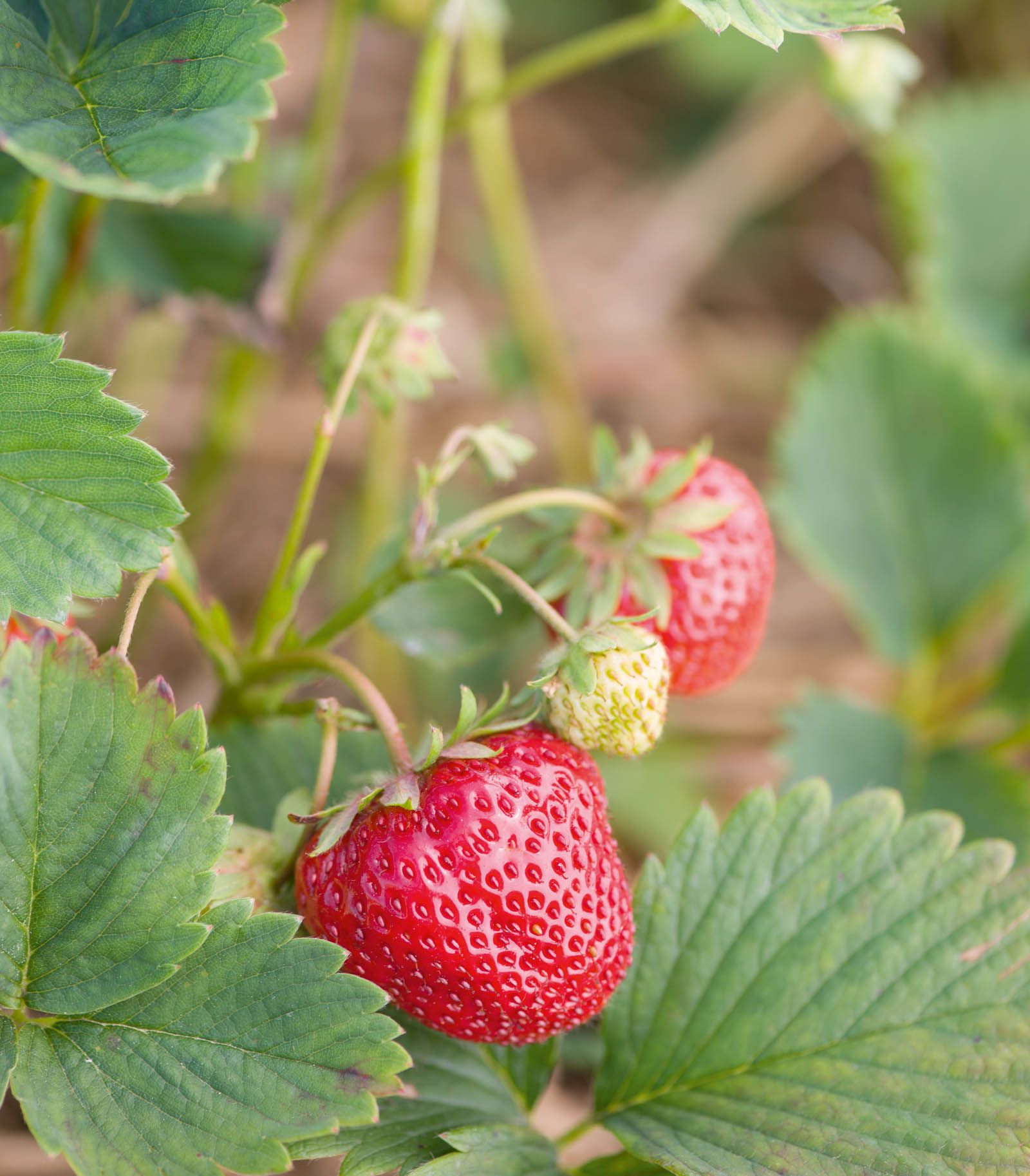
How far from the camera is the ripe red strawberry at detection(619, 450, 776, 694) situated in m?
1.07

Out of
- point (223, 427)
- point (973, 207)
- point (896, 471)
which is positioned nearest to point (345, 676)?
point (223, 427)

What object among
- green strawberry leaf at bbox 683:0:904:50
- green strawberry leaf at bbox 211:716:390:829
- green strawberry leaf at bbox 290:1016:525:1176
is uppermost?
green strawberry leaf at bbox 683:0:904:50

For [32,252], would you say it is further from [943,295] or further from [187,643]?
[943,295]

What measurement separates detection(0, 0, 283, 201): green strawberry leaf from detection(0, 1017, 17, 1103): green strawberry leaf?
1.83 feet

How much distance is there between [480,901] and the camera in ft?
2.77

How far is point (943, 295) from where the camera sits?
2188 millimetres

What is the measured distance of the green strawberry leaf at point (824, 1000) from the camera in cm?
89

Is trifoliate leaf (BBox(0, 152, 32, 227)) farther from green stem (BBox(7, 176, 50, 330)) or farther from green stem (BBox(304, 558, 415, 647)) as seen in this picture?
green stem (BBox(304, 558, 415, 647))

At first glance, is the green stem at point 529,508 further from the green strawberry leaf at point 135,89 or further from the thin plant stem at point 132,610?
the green strawberry leaf at point 135,89

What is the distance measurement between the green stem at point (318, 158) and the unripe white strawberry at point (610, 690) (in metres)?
0.91

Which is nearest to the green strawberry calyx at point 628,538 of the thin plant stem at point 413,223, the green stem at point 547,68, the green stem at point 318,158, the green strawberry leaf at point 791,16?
the thin plant stem at point 413,223

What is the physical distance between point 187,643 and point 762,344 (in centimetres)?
151

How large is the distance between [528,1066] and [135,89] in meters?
0.84

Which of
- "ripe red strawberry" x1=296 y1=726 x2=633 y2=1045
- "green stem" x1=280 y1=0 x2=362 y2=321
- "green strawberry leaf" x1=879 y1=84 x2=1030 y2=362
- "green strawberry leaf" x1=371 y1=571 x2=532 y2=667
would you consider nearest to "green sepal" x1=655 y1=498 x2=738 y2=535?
"green strawberry leaf" x1=371 y1=571 x2=532 y2=667
